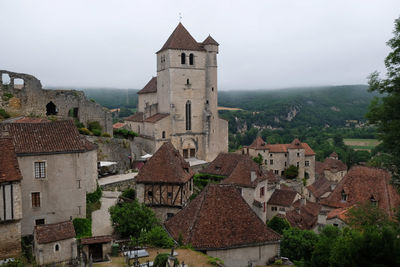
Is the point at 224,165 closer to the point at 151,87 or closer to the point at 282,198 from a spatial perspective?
the point at 282,198

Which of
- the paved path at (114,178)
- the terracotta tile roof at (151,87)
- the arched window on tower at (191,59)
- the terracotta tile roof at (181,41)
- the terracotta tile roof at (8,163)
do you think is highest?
the terracotta tile roof at (181,41)

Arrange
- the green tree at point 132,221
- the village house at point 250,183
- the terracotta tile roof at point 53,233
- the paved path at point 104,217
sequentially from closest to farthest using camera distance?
the terracotta tile roof at point 53,233, the green tree at point 132,221, the paved path at point 104,217, the village house at point 250,183

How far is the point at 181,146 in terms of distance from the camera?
1938 inches

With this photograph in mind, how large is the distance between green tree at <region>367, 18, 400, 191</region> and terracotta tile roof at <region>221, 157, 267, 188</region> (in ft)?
45.0

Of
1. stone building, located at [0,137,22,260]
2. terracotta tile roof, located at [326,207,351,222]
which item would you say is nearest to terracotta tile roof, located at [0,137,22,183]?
stone building, located at [0,137,22,260]

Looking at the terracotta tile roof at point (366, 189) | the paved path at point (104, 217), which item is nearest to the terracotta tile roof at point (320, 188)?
the terracotta tile roof at point (366, 189)

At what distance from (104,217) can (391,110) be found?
19346mm

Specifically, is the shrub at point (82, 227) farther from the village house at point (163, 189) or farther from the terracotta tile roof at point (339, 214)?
the terracotta tile roof at point (339, 214)

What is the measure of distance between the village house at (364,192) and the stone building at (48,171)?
18.2 meters

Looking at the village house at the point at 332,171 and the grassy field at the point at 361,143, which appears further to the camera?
the grassy field at the point at 361,143

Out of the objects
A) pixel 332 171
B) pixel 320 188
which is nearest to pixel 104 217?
pixel 320 188

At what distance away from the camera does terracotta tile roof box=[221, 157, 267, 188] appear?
102ft

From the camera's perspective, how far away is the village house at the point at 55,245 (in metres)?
16.8

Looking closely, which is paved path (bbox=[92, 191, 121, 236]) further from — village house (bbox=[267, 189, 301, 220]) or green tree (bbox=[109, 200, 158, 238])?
village house (bbox=[267, 189, 301, 220])
